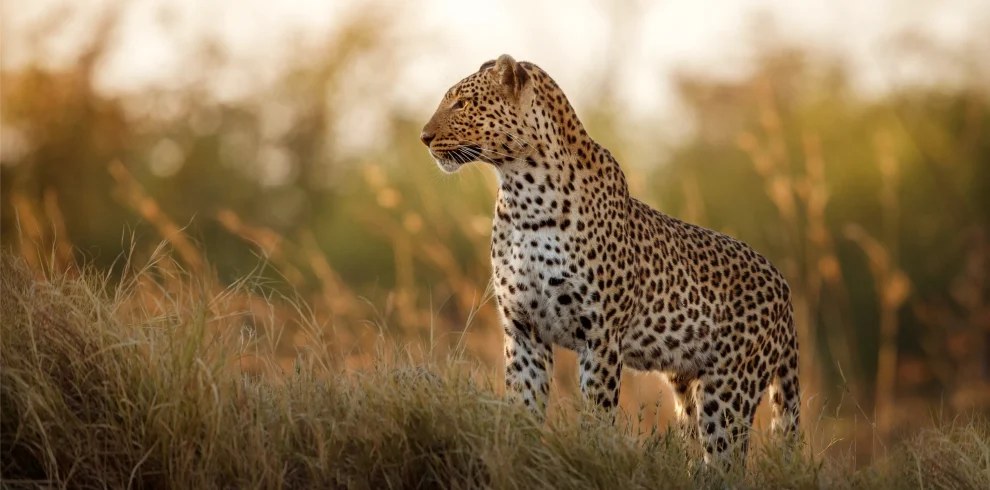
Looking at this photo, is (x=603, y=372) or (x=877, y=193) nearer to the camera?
(x=603, y=372)

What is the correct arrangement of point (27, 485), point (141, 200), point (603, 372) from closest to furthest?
point (27, 485) < point (603, 372) < point (141, 200)

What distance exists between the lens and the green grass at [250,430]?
452 centimetres

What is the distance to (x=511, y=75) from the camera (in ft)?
19.6

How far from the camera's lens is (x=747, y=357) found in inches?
262

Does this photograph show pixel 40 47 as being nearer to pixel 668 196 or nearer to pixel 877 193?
pixel 668 196

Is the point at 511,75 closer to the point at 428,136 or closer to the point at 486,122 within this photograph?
the point at 486,122

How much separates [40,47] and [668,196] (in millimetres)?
8326

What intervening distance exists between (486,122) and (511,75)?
0.27 m

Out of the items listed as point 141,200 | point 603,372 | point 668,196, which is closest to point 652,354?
point 603,372

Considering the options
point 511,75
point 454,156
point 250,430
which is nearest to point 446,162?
point 454,156

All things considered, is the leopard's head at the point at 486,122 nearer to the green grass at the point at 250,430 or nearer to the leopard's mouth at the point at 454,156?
the leopard's mouth at the point at 454,156

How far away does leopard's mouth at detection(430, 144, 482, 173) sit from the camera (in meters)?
5.89

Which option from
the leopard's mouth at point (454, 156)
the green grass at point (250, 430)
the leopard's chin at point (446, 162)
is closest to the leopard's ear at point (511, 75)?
the leopard's mouth at point (454, 156)

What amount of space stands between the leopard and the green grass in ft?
2.61
